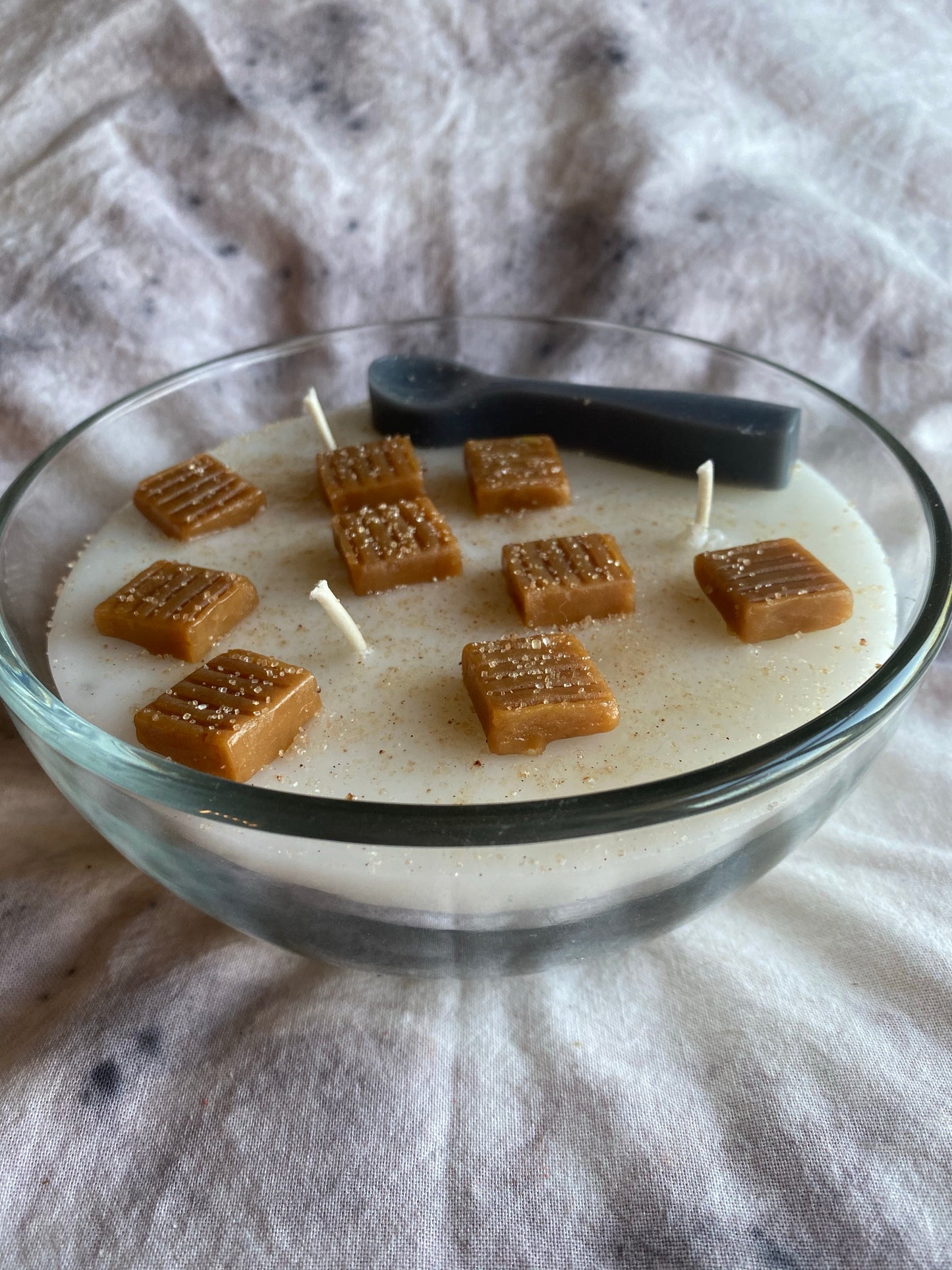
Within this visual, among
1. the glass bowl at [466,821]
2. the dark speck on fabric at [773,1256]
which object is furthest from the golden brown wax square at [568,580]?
the dark speck on fabric at [773,1256]

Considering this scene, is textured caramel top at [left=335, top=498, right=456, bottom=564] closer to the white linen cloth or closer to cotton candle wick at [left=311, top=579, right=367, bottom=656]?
cotton candle wick at [left=311, top=579, right=367, bottom=656]

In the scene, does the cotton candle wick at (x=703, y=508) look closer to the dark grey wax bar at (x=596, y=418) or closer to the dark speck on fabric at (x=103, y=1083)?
the dark grey wax bar at (x=596, y=418)

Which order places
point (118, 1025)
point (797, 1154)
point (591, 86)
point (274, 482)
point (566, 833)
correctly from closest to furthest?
point (566, 833)
point (797, 1154)
point (118, 1025)
point (274, 482)
point (591, 86)

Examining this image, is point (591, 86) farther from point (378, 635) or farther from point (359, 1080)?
point (359, 1080)

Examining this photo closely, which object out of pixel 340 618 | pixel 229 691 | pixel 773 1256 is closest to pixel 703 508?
pixel 340 618

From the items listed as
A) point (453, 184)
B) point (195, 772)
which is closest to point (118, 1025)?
point (195, 772)

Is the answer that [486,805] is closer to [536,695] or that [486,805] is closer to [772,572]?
[536,695]
